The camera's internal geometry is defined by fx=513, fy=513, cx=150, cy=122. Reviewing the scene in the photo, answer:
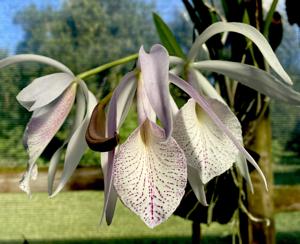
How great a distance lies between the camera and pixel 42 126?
0.31m

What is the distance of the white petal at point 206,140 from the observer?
0.29 m

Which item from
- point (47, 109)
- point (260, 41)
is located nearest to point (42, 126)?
point (47, 109)

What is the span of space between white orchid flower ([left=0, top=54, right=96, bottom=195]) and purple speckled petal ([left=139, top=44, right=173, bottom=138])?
75mm

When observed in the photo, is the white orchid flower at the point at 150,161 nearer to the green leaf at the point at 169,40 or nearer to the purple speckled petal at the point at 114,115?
the purple speckled petal at the point at 114,115

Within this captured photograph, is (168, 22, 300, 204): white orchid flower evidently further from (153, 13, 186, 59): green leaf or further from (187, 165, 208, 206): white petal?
(153, 13, 186, 59): green leaf

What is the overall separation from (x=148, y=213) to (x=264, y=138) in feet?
1.02

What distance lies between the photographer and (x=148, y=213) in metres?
0.25

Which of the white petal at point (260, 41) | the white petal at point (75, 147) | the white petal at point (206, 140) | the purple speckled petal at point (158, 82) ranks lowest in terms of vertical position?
the white petal at point (75, 147)

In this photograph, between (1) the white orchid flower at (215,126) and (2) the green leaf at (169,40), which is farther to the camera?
(2) the green leaf at (169,40)

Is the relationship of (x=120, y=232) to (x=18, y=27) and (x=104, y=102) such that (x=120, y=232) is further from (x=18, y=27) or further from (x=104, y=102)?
(x=104, y=102)

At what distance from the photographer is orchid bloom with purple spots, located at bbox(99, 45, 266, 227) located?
250 millimetres

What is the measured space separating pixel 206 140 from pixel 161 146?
4 centimetres

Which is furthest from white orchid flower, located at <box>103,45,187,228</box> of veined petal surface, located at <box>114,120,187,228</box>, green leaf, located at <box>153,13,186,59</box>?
green leaf, located at <box>153,13,186,59</box>

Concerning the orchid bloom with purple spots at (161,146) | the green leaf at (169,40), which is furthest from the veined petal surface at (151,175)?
the green leaf at (169,40)
